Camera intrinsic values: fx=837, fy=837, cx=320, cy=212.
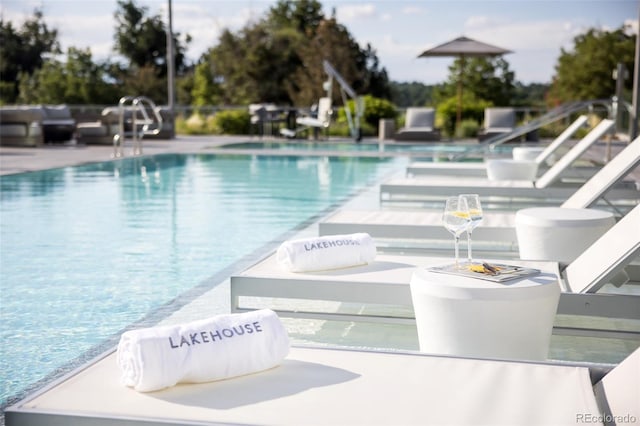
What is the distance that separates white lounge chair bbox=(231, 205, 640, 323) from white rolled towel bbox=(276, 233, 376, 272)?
1.5 inches

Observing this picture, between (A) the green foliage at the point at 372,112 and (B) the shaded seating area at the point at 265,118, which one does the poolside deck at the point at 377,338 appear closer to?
(B) the shaded seating area at the point at 265,118

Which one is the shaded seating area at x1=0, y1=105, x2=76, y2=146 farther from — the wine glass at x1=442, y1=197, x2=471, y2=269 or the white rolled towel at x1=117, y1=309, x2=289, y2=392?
the white rolled towel at x1=117, y1=309, x2=289, y2=392

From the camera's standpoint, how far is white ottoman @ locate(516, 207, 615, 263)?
13.9ft

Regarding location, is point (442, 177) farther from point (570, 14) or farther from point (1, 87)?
point (1, 87)

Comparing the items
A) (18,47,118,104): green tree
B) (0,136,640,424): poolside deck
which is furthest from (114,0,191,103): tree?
(0,136,640,424): poolside deck

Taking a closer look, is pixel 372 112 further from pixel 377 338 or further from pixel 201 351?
pixel 201 351

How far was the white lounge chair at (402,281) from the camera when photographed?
10.8 feet

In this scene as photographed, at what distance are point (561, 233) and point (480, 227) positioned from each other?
24.7 inches

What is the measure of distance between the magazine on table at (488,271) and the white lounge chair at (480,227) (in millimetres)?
1689

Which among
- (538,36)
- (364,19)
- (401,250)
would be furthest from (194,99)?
(401,250)

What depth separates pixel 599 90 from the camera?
87.0ft

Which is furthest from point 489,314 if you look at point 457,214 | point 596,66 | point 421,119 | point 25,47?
point 25,47

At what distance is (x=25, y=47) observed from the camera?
111 ft

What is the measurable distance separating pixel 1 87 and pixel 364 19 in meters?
14.0
